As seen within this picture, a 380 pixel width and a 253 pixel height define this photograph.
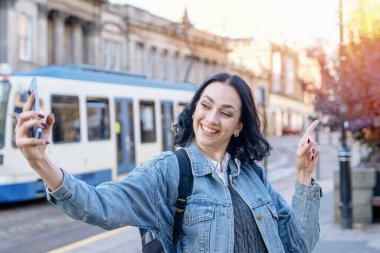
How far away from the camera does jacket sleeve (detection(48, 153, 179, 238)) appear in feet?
6.91

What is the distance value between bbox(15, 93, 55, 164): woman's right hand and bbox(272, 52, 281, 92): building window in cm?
7715

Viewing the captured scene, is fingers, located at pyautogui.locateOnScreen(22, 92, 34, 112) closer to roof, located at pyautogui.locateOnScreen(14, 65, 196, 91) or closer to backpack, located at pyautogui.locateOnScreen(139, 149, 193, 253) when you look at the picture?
backpack, located at pyautogui.locateOnScreen(139, 149, 193, 253)

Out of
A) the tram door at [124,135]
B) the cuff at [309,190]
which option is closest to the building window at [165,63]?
the tram door at [124,135]

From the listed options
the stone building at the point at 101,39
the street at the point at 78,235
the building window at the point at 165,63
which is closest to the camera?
the street at the point at 78,235

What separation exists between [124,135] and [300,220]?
527 inches

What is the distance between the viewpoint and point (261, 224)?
2.52 metres

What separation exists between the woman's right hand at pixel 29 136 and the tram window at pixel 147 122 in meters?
14.8

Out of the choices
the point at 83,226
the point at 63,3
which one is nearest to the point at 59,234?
the point at 83,226

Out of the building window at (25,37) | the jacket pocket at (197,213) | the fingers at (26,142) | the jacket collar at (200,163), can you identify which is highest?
the building window at (25,37)

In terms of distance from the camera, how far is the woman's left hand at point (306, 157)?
274cm

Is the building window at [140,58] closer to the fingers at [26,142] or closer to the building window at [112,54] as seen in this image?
the building window at [112,54]

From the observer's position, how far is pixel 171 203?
2418 millimetres

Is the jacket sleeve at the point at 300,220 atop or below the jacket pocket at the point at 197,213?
below

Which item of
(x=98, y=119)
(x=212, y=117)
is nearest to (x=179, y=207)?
(x=212, y=117)
